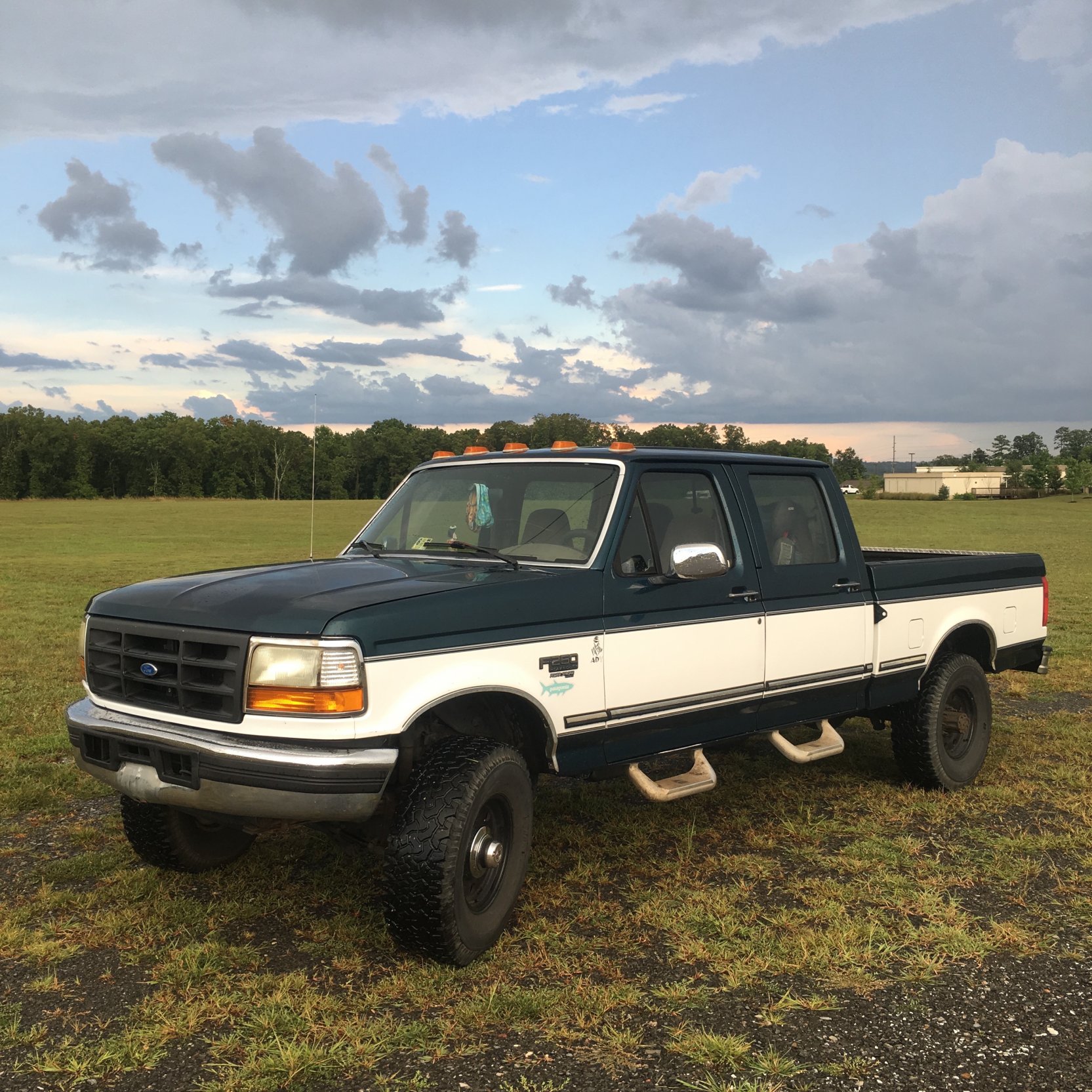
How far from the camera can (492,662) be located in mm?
4242

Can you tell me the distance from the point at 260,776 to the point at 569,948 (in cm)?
154

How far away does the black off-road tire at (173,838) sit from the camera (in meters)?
4.90

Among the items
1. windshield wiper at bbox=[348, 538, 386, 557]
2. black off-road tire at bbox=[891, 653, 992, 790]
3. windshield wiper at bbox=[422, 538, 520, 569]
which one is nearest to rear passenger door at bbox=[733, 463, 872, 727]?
black off-road tire at bbox=[891, 653, 992, 790]

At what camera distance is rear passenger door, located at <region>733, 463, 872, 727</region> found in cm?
563

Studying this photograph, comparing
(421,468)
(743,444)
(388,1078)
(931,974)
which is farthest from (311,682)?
(743,444)

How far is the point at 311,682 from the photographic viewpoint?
3834mm

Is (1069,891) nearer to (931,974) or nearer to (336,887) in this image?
(931,974)

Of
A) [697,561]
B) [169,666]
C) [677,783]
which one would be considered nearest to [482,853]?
[677,783]

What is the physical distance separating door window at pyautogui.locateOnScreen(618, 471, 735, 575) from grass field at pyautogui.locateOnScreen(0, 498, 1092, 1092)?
1631mm

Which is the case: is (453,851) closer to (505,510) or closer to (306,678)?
(306,678)

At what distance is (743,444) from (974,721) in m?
2.58

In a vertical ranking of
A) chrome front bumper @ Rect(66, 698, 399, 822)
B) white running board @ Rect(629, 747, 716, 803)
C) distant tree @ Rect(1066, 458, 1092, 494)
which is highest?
distant tree @ Rect(1066, 458, 1092, 494)

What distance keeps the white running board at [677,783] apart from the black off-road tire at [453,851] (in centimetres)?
71

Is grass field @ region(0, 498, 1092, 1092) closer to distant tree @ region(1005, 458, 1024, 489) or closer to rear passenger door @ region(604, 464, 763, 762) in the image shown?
rear passenger door @ region(604, 464, 763, 762)
